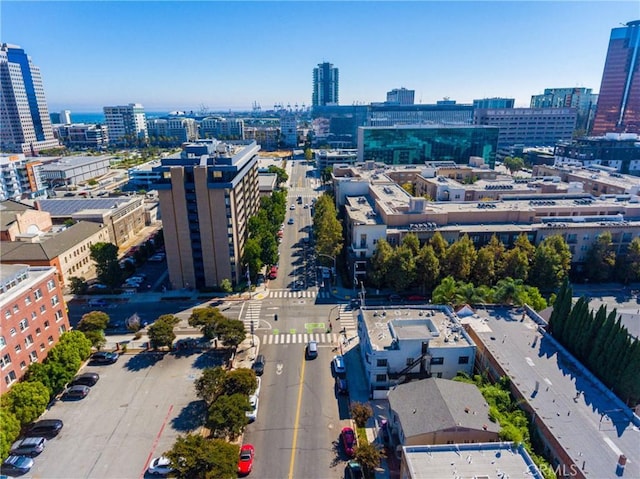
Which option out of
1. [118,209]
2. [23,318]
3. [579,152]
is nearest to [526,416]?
[23,318]

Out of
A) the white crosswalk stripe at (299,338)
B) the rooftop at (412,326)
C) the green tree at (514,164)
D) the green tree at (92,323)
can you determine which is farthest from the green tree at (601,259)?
the green tree at (514,164)

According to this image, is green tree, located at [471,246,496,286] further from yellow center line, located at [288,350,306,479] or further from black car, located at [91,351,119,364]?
black car, located at [91,351,119,364]

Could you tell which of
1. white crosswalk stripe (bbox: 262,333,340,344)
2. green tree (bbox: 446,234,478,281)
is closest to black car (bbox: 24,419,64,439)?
white crosswalk stripe (bbox: 262,333,340,344)

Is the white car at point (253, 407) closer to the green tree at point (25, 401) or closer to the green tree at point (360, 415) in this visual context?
the green tree at point (360, 415)

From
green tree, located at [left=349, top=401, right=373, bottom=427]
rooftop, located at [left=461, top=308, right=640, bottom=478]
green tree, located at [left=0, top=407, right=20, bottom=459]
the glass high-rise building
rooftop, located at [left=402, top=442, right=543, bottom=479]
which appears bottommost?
green tree, located at [left=349, top=401, right=373, bottom=427]

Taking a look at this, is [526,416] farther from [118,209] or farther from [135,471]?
[118,209]

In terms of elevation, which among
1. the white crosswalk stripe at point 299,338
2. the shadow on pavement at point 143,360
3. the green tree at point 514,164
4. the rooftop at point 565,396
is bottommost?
the shadow on pavement at point 143,360
